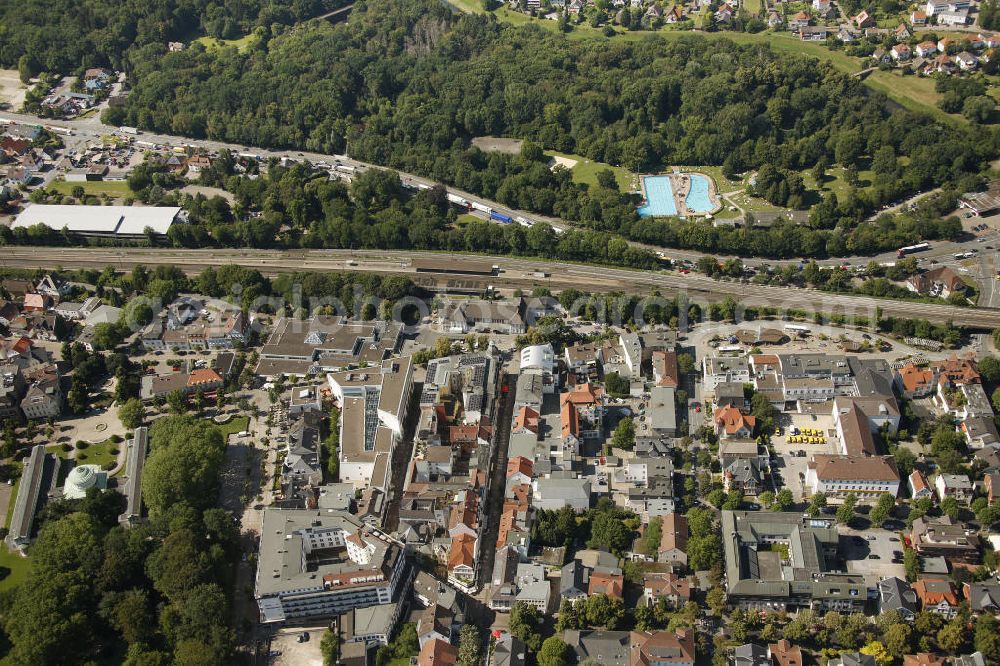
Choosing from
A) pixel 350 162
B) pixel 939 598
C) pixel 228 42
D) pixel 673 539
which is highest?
pixel 228 42

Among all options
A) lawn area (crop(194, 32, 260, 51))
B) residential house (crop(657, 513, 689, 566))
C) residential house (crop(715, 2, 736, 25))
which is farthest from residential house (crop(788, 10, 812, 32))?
residential house (crop(657, 513, 689, 566))

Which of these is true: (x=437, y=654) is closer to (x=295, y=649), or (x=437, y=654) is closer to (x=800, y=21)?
(x=295, y=649)

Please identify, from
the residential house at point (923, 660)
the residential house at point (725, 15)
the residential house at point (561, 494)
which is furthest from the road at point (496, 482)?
the residential house at point (725, 15)

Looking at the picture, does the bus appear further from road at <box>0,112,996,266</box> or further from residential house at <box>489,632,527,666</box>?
residential house at <box>489,632,527,666</box>

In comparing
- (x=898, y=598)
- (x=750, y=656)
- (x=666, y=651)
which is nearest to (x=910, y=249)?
(x=898, y=598)

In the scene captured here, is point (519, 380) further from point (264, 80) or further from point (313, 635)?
point (264, 80)

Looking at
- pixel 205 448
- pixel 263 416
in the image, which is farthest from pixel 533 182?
pixel 205 448
